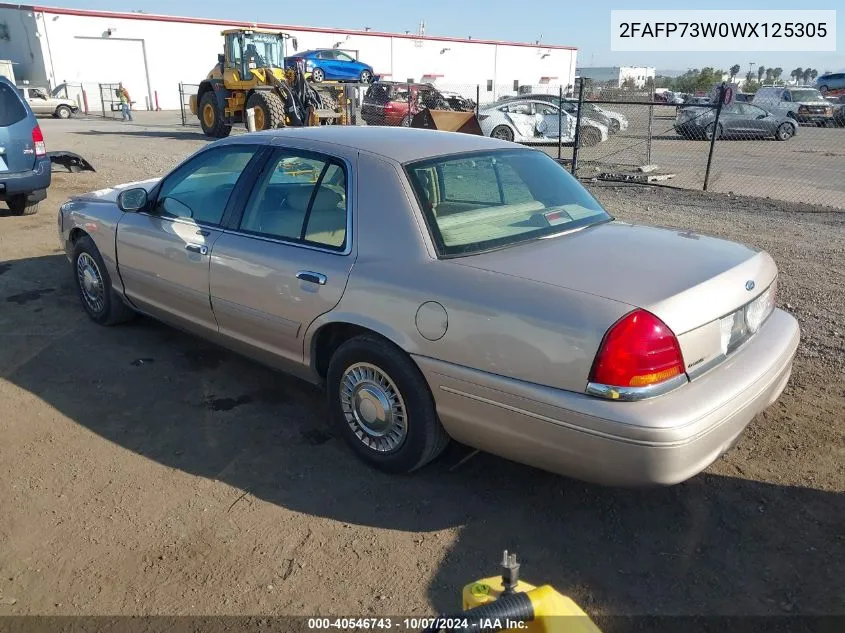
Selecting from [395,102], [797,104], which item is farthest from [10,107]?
[797,104]

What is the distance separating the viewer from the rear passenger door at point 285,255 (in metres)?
3.44

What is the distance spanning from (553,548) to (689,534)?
608 millimetres

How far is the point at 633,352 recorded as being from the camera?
2.56m

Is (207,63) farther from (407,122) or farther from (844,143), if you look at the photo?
(844,143)

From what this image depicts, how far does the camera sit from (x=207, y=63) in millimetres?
46531

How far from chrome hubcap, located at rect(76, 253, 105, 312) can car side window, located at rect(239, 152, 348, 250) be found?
1.98 meters

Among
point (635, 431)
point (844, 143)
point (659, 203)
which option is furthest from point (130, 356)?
point (844, 143)

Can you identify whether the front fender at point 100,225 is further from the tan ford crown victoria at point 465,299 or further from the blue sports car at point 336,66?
the blue sports car at point 336,66

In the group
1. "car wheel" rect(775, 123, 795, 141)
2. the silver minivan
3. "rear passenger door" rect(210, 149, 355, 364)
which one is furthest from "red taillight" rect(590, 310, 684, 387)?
the silver minivan

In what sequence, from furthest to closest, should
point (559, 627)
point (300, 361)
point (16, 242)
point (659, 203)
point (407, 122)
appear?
point (407, 122)
point (659, 203)
point (16, 242)
point (300, 361)
point (559, 627)

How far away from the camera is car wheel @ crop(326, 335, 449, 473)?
124 inches

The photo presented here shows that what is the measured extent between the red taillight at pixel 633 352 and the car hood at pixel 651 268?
56 millimetres

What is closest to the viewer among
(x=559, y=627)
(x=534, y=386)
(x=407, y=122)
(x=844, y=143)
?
(x=559, y=627)

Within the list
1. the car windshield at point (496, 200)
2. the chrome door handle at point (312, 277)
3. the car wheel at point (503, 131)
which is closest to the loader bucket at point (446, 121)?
the car wheel at point (503, 131)
